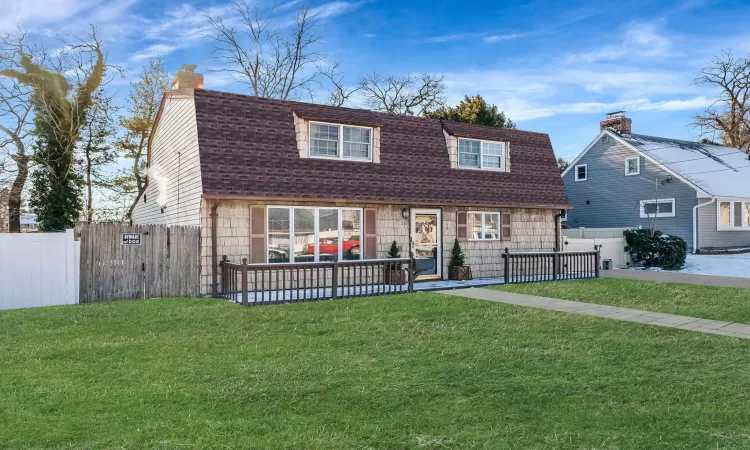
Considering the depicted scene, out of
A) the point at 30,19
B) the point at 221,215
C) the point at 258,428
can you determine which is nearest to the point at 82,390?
the point at 258,428

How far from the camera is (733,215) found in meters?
27.2

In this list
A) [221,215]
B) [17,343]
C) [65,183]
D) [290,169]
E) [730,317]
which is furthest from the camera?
[65,183]

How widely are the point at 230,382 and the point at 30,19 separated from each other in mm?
20707

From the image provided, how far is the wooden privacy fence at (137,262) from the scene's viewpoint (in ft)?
38.6

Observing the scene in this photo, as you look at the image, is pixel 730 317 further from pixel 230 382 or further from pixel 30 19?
pixel 30 19

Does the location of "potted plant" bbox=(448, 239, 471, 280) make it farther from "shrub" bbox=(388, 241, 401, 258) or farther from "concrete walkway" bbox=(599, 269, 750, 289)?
"concrete walkway" bbox=(599, 269, 750, 289)

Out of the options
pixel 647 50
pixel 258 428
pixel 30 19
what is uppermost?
pixel 30 19

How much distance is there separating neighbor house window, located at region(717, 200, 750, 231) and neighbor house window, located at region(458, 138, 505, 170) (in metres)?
15.3

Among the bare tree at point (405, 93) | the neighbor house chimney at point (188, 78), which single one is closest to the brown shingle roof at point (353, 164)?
the neighbor house chimney at point (188, 78)

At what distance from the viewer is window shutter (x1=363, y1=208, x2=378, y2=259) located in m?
15.0

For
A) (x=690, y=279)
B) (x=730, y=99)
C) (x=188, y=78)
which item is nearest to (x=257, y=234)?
(x=188, y=78)

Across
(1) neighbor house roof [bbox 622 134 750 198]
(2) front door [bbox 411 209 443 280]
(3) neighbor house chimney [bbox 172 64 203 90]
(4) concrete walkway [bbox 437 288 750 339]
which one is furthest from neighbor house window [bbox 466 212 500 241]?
(1) neighbor house roof [bbox 622 134 750 198]

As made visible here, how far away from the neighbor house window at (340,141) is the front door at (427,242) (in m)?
2.38

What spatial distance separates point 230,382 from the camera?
539 centimetres
